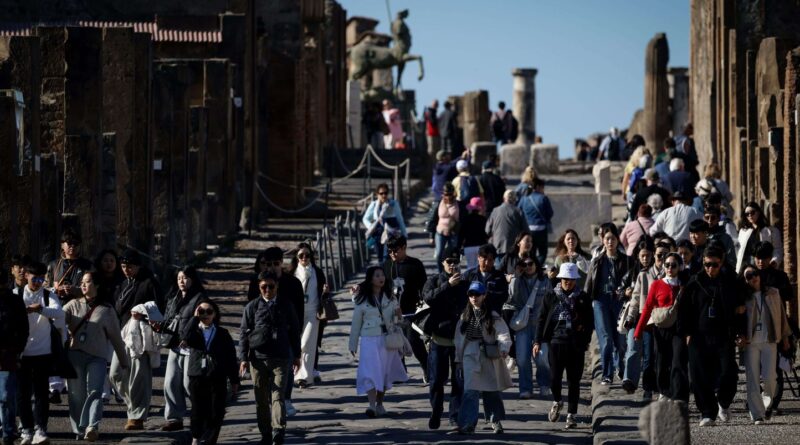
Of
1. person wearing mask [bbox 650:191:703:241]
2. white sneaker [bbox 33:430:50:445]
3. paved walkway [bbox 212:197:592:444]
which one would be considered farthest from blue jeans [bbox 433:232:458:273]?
white sneaker [bbox 33:430:50:445]

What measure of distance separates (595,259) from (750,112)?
12.0 metres

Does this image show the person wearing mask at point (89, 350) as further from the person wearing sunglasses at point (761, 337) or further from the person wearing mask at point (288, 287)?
the person wearing sunglasses at point (761, 337)

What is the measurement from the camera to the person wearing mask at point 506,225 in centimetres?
2691

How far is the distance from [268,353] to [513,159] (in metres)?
35.4

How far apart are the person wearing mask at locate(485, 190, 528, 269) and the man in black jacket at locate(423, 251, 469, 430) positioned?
6.47 meters

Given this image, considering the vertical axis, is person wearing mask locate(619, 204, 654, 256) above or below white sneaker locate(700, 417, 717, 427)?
above

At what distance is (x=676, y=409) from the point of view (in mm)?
15797

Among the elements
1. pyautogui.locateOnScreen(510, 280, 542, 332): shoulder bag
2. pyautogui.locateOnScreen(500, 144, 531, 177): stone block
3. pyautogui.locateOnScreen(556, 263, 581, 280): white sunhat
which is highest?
pyautogui.locateOnScreen(500, 144, 531, 177): stone block

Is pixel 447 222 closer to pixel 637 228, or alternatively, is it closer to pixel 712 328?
pixel 637 228

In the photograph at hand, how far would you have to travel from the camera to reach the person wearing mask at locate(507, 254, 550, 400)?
71.3 feet

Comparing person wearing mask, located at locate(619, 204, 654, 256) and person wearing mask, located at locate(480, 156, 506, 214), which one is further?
person wearing mask, located at locate(480, 156, 506, 214)

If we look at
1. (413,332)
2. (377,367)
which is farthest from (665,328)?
(413,332)

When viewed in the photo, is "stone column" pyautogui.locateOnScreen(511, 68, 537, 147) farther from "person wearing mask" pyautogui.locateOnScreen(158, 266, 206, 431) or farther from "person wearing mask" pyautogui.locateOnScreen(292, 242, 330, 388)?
"person wearing mask" pyautogui.locateOnScreen(158, 266, 206, 431)

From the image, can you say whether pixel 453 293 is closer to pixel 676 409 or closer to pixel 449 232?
pixel 676 409
